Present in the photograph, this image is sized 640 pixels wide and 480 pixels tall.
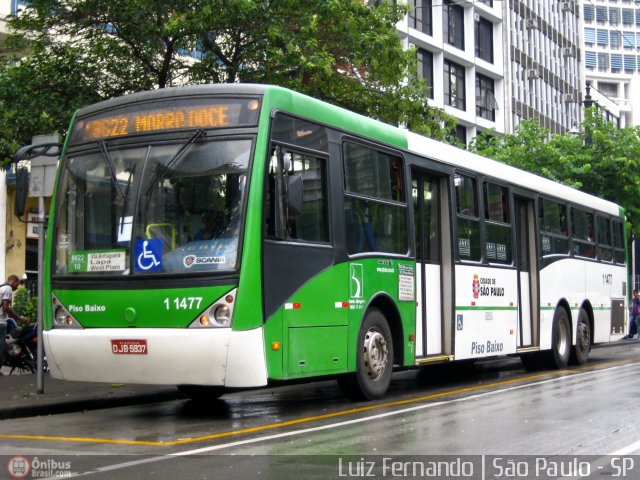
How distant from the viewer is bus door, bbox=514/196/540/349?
53.9ft

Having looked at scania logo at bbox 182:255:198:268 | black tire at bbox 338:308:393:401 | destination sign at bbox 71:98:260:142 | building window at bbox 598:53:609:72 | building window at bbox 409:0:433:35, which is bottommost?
black tire at bbox 338:308:393:401

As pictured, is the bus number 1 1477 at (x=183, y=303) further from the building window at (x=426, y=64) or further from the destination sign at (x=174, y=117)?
the building window at (x=426, y=64)

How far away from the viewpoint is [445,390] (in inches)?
551

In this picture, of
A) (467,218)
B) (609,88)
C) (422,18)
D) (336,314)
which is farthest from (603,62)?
(336,314)

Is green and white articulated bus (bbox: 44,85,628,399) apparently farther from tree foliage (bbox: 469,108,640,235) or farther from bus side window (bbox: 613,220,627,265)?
tree foliage (bbox: 469,108,640,235)

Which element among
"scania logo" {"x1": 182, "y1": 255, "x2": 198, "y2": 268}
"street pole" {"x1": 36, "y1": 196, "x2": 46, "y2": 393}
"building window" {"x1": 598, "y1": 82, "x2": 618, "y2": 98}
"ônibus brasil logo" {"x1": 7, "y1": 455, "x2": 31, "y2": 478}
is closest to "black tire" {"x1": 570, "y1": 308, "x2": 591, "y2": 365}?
"street pole" {"x1": 36, "y1": 196, "x2": 46, "y2": 393}

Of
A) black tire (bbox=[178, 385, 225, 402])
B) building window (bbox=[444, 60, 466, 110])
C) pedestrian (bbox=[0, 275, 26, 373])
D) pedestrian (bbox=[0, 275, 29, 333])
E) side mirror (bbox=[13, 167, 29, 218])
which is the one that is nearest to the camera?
side mirror (bbox=[13, 167, 29, 218])

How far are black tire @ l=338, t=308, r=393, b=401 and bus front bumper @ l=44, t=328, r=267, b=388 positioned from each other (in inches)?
87.2

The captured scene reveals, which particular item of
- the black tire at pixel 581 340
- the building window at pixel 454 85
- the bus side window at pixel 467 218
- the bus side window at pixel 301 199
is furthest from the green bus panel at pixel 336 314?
the building window at pixel 454 85

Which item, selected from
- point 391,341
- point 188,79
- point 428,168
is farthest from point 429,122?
point 391,341

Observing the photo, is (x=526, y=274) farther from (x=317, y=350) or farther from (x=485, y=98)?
(x=485, y=98)

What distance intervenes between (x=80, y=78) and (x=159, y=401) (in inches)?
255

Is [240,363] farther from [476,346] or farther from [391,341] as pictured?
[476,346]

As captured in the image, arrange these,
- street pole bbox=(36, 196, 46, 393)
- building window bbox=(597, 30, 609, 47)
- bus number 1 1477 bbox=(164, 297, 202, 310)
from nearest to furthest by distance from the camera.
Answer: bus number 1 1477 bbox=(164, 297, 202, 310) → street pole bbox=(36, 196, 46, 393) → building window bbox=(597, 30, 609, 47)
